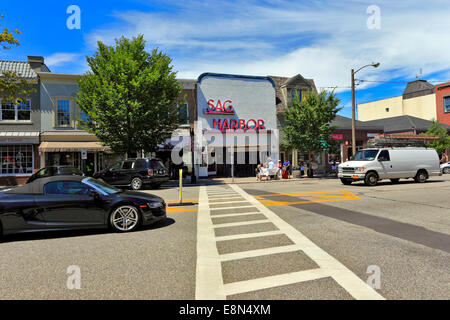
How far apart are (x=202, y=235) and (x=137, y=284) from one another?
254 centimetres

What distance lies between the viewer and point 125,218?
6.50m

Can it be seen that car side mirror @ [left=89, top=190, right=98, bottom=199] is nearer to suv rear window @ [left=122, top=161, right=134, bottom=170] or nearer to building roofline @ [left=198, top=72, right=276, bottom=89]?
suv rear window @ [left=122, top=161, right=134, bottom=170]

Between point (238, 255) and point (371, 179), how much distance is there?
14011 mm

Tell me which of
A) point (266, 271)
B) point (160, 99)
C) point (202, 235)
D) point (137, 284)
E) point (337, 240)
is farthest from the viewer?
point (160, 99)

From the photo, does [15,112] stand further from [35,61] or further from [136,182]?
[136,182]

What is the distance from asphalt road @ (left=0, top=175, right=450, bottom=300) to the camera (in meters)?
3.42

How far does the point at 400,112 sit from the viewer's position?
158 feet

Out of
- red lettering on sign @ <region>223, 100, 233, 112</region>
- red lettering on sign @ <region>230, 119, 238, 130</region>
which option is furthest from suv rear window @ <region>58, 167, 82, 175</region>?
red lettering on sign @ <region>223, 100, 233, 112</region>

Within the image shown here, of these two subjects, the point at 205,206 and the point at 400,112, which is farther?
the point at 400,112

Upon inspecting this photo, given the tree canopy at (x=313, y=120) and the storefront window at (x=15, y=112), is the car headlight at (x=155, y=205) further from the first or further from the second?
the storefront window at (x=15, y=112)

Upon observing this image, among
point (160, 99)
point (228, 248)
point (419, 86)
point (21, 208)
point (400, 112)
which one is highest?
point (419, 86)

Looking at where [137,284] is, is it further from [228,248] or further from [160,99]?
[160,99]

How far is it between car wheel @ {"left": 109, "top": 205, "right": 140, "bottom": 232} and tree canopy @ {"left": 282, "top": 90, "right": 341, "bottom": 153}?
2019cm
